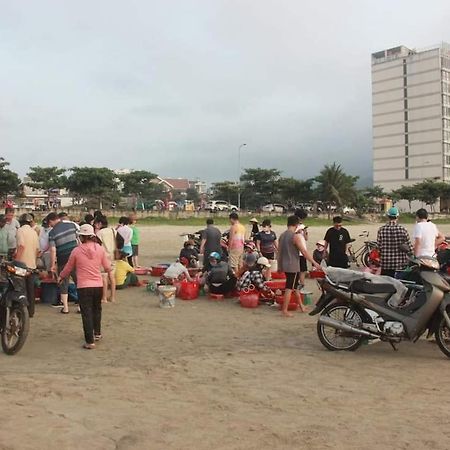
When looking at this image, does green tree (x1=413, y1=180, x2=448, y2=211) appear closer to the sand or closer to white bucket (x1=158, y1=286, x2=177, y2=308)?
white bucket (x1=158, y1=286, x2=177, y2=308)

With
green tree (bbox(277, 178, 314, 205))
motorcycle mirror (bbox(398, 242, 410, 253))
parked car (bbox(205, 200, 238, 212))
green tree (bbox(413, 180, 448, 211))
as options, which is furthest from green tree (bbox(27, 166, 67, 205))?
motorcycle mirror (bbox(398, 242, 410, 253))

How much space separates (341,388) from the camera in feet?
15.9

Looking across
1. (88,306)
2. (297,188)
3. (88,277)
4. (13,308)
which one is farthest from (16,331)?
(297,188)

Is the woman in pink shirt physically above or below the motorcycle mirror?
below

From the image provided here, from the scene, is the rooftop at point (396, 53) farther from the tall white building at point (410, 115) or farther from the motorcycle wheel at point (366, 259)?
the motorcycle wheel at point (366, 259)

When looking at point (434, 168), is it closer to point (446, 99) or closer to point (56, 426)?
point (446, 99)

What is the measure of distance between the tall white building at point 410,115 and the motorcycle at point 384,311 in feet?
A: 327

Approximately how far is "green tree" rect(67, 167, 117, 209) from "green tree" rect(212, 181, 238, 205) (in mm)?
19396

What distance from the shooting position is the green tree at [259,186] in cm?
7244

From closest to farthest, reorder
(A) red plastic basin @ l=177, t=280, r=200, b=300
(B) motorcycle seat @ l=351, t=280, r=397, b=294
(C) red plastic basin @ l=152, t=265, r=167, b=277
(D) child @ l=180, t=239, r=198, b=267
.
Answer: (B) motorcycle seat @ l=351, t=280, r=397, b=294 → (A) red plastic basin @ l=177, t=280, r=200, b=300 → (D) child @ l=180, t=239, r=198, b=267 → (C) red plastic basin @ l=152, t=265, r=167, b=277

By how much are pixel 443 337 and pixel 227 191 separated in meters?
72.2

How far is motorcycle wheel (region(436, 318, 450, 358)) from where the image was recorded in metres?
5.84

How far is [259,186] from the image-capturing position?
2889 inches

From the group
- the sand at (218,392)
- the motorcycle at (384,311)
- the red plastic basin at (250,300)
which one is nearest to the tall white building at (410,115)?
the red plastic basin at (250,300)
